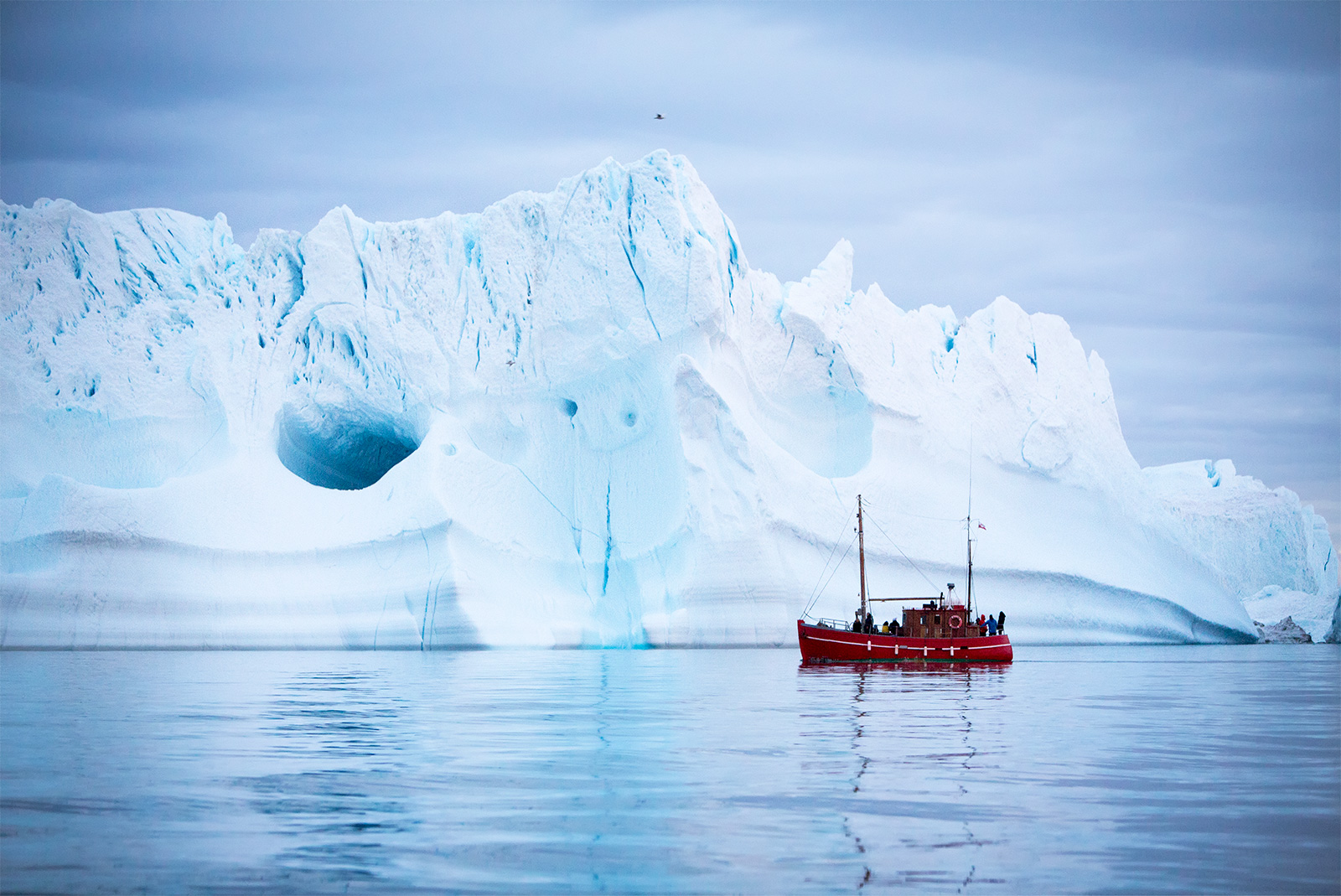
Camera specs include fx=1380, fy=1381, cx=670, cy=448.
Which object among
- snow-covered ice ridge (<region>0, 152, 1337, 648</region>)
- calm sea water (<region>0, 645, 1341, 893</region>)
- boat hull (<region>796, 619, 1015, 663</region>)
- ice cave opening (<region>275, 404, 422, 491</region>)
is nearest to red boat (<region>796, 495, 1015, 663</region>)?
boat hull (<region>796, 619, 1015, 663</region>)

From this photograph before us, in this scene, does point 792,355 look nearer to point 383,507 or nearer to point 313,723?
point 383,507

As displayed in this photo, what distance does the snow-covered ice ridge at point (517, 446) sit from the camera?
90.5 ft

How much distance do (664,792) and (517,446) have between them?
24390 millimetres

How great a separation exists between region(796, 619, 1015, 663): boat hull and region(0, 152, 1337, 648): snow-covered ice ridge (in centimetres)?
402

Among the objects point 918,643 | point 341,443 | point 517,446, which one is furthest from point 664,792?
point 341,443

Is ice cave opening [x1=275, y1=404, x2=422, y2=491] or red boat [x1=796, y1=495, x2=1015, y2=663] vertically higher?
ice cave opening [x1=275, y1=404, x2=422, y2=491]

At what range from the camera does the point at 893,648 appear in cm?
2420

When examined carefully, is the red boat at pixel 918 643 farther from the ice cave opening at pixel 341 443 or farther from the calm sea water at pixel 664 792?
the ice cave opening at pixel 341 443

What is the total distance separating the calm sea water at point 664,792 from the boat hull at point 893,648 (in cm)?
922

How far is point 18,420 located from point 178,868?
26.8 metres

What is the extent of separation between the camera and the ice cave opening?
30.5 metres

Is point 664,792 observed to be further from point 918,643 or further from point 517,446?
point 517,446

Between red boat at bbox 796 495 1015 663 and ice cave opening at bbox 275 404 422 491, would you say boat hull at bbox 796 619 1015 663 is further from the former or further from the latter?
ice cave opening at bbox 275 404 422 491

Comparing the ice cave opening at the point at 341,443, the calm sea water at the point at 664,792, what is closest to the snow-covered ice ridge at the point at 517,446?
the ice cave opening at the point at 341,443
